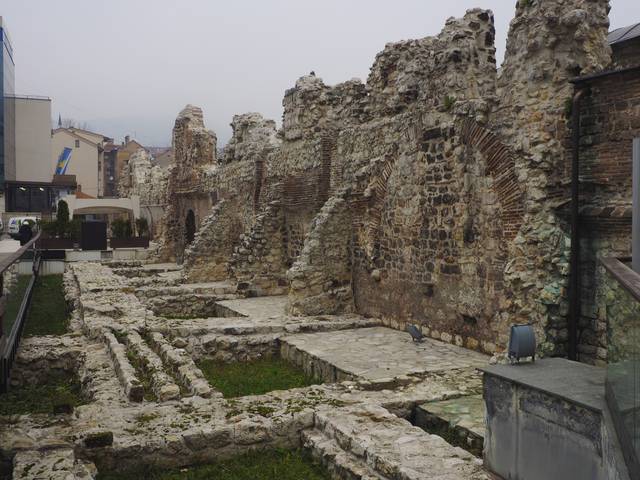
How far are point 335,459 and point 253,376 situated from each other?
11.8ft

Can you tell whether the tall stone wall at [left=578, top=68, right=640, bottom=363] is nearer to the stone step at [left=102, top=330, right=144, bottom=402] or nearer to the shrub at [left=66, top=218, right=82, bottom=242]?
the stone step at [left=102, top=330, right=144, bottom=402]

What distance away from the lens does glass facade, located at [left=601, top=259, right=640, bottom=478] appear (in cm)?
277

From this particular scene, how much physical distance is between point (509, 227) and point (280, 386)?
353 cm

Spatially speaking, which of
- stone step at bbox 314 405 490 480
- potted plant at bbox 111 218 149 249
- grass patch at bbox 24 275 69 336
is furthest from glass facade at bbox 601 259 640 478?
potted plant at bbox 111 218 149 249

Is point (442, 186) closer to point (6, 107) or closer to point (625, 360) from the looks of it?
point (625, 360)

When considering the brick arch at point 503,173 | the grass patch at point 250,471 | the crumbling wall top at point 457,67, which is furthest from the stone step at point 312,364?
the crumbling wall top at point 457,67

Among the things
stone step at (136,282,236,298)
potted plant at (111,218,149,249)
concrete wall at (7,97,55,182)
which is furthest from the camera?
concrete wall at (7,97,55,182)

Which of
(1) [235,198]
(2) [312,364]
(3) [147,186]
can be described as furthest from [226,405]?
(3) [147,186]

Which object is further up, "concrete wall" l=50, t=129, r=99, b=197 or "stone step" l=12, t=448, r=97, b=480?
"concrete wall" l=50, t=129, r=99, b=197

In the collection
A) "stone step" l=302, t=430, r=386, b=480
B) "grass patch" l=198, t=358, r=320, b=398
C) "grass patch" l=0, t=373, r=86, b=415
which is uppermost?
"stone step" l=302, t=430, r=386, b=480

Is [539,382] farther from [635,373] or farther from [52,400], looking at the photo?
[52,400]

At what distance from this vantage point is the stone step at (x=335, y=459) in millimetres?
4844

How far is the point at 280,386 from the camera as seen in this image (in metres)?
7.96

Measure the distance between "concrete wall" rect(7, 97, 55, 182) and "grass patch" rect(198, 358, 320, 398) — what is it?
4523 centimetres
